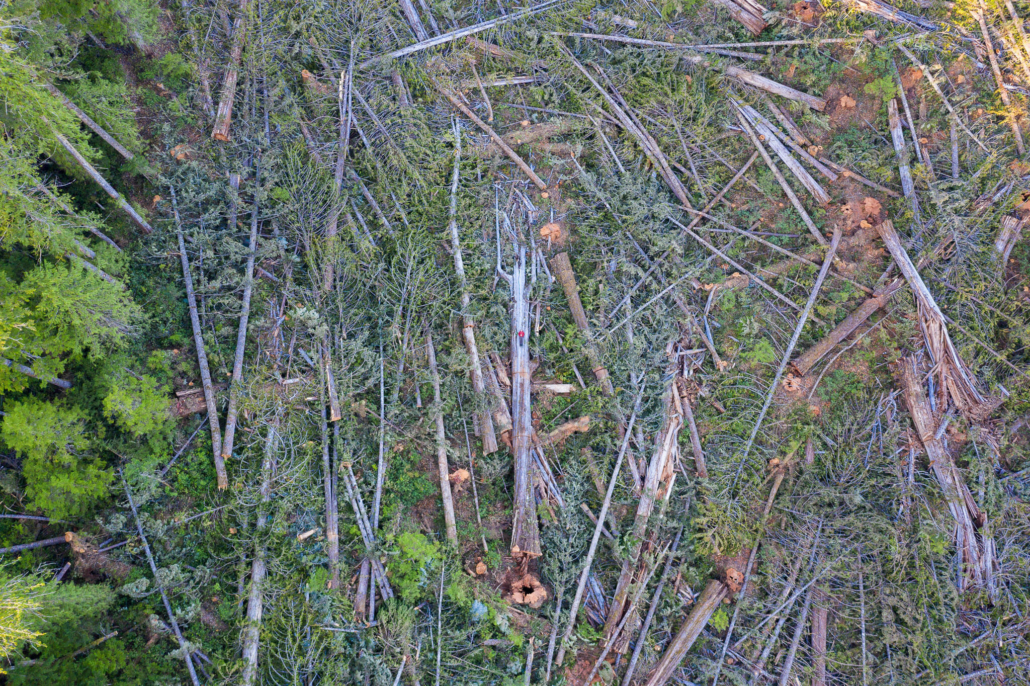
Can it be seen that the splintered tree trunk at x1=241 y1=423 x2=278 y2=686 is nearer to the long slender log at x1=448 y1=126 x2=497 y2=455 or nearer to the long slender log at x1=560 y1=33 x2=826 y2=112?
the long slender log at x1=448 y1=126 x2=497 y2=455

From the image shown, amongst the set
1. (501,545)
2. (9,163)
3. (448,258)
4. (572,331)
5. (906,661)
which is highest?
(9,163)

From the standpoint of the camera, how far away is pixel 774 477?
7562mm

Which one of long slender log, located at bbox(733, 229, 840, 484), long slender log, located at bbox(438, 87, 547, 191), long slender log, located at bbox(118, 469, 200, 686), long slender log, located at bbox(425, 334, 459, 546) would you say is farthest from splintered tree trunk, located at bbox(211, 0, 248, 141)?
long slender log, located at bbox(733, 229, 840, 484)

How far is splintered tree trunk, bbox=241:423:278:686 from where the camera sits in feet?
19.8

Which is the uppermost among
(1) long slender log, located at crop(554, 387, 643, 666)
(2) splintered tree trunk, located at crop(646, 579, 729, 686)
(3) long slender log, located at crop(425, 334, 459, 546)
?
(3) long slender log, located at crop(425, 334, 459, 546)

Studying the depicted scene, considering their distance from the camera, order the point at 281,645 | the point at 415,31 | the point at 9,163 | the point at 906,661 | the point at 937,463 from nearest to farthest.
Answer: the point at 9,163, the point at 281,645, the point at 906,661, the point at 937,463, the point at 415,31

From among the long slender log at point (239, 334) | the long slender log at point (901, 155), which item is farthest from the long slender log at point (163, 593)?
the long slender log at point (901, 155)

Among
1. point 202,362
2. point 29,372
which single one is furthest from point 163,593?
point 29,372

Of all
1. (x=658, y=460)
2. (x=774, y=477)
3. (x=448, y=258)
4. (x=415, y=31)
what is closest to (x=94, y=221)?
(x=448, y=258)

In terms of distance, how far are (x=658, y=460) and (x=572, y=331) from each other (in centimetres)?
199

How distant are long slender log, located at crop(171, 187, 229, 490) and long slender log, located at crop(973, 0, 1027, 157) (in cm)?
1103

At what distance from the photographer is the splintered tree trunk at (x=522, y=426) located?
22.5ft

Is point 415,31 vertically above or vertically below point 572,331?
above

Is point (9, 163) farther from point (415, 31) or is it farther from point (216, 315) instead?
point (415, 31)
